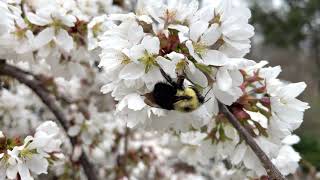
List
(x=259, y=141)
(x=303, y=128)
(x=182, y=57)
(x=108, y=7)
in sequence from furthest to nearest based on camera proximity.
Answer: (x=303, y=128) < (x=108, y=7) < (x=259, y=141) < (x=182, y=57)

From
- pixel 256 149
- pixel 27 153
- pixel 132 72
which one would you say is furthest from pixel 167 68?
pixel 27 153

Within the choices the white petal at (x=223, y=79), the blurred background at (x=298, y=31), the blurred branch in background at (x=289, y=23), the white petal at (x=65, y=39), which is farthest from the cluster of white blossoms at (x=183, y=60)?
the blurred branch in background at (x=289, y=23)

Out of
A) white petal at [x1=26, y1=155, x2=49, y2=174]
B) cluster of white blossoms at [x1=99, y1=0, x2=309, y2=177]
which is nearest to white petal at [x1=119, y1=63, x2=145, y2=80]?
cluster of white blossoms at [x1=99, y1=0, x2=309, y2=177]

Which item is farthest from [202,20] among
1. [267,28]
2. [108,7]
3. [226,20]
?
[267,28]

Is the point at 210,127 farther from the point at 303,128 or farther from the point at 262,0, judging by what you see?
the point at 262,0

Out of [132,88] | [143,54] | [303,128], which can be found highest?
[143,54]

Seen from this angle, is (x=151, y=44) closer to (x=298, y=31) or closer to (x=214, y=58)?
(x=214, y=58)

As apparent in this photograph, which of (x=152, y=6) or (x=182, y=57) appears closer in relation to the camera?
(x=182, y=57)

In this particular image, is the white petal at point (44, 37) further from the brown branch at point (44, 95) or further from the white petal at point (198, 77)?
the white petal at point (198, 77)
